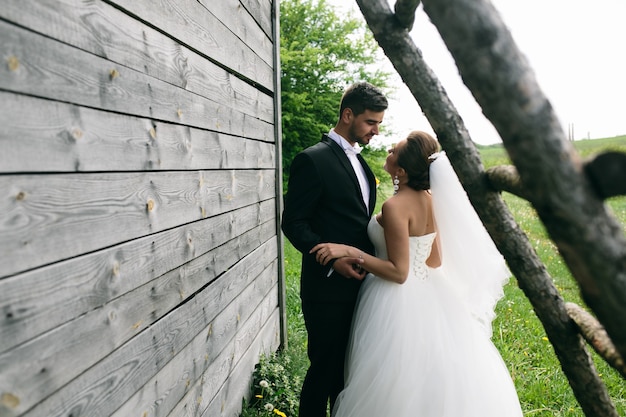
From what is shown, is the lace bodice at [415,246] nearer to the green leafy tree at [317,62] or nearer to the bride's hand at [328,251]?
the bride's hand at [328,251]

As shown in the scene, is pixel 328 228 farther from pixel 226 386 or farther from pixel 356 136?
pixel 226 386

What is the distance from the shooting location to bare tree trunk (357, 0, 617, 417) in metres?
1.08

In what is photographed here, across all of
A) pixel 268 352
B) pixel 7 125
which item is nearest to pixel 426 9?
pixel 7 125

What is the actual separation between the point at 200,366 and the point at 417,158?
162 centimetres

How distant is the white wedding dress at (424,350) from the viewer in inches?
96.0

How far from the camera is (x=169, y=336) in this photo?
6.14 ft

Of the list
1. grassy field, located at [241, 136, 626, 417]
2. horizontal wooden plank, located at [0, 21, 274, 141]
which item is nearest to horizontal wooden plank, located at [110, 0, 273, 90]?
horizontal wooden plank, located at [0, 21, 274, 141]

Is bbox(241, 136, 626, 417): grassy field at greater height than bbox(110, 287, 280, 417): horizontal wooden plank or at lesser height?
lesser

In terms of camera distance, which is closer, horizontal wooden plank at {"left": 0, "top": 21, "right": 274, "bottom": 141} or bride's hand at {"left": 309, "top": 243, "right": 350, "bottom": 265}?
horizontal wooden plank at {"left": 0, "top": 21, "right": 274, "bottom": 141}

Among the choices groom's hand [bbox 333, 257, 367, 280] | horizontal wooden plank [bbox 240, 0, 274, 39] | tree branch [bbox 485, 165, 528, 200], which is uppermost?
horizontal wooden plank [bbox 240, 0, 274, 39]

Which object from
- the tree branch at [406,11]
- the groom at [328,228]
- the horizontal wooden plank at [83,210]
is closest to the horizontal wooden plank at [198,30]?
the horizontal wooden plank at [83,210]

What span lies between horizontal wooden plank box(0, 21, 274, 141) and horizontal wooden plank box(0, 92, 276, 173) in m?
0.03

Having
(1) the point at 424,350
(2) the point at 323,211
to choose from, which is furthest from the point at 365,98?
(1) the point at 424,350

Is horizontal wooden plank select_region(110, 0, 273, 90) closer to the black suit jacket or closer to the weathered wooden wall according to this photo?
the weathered wooden wall
